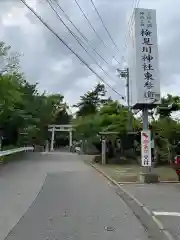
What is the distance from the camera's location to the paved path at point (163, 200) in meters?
8.95

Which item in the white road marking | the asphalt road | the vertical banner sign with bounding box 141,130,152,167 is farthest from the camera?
the vertical banner sign with bounding box 141,130,152,167

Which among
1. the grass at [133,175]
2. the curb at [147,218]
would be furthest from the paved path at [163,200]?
the grass at [133,175]

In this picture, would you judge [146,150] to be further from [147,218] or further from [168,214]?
[147,218]

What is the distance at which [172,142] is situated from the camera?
27.1m

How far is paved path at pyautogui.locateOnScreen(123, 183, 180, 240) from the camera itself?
352 inches

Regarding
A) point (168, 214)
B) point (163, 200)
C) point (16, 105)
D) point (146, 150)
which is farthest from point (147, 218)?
point (16, 105)

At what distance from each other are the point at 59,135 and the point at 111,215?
7165 centimetres

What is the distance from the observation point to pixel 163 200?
492 inches

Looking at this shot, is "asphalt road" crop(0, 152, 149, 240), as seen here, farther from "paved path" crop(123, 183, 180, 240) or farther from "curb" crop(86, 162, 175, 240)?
"paved path" crop(123, 183, 180, 240)

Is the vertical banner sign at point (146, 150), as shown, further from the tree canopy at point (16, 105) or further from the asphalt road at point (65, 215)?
the tree canopy at point (16, 105)

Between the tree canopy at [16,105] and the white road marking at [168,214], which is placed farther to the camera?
the tree canopy at [16,105]

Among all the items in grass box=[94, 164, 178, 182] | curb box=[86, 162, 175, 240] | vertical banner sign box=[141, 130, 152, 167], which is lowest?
curb box=[86, 162, 175, 240]

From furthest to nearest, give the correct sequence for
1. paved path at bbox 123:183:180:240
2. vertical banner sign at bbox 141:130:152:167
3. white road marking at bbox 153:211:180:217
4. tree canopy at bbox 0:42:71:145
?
tree canopy at bbox 0:42:71:145, vertical banner sign at bbox 141:130:152:167, white road marking at bbox 153:211:180:217, paved path at bbox 123:183:180:240

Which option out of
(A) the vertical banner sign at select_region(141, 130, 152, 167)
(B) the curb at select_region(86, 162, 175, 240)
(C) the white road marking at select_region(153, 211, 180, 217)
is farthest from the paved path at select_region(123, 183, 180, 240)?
(A) the vertical banner sign at select_region(141, 130, 152, 167)
